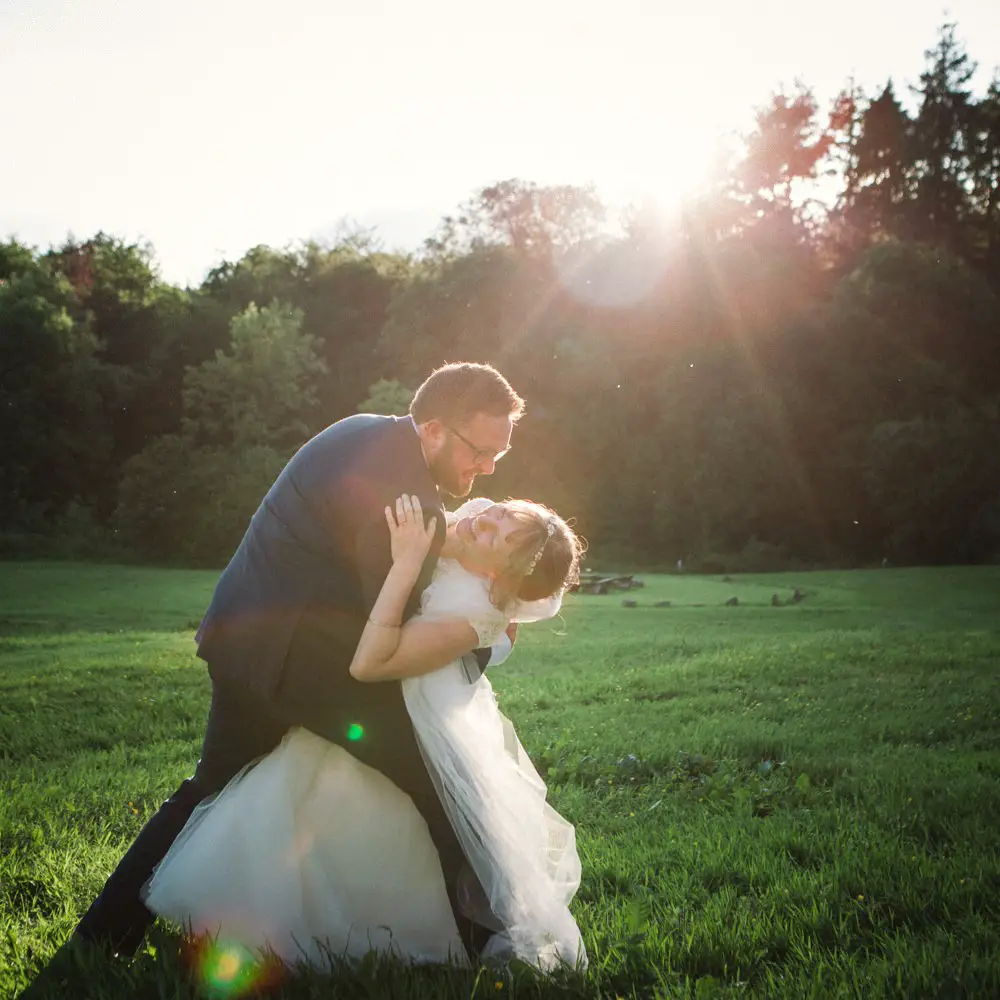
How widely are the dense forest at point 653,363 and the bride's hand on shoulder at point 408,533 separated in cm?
2957

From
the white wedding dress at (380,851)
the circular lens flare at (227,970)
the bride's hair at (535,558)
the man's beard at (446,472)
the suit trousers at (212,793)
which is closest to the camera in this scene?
the circular lens flare at (227,970)

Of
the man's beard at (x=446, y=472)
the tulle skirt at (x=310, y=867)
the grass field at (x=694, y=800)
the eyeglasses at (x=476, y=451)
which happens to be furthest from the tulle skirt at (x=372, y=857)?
the eyeglasses at (x=476, y=451)

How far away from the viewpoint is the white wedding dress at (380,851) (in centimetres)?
342

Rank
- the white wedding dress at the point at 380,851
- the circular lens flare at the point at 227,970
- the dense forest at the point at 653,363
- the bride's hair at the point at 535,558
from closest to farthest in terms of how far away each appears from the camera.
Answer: the circular lens flare at the point at 227,970 → the white wedding dress at the point at 380,851 → the bride's hair at the point at 535,558 → the dense forest at the point at 653,363

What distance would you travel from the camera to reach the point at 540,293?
38.1m

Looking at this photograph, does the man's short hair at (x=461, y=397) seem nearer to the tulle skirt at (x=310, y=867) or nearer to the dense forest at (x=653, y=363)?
the tulle skirt at (x=310, y=867)

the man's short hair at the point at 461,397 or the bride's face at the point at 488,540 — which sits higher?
the man's short hair at the point at 461,397

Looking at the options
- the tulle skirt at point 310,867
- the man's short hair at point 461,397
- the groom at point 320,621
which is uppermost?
the man's short hair at point 461,397

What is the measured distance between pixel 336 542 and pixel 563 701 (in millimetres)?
6209

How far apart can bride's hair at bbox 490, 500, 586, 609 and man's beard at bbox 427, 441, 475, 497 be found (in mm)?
207

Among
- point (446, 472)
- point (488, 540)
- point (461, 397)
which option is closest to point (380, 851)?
point (488, 540)

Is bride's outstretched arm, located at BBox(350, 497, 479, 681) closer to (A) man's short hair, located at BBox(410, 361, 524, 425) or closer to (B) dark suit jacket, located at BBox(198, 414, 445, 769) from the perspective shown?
(B) dark suit jacket, located at BBox(198, 414, 445, 769)

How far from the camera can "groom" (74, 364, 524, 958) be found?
11.2 feet

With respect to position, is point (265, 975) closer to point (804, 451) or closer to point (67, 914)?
point (67, 914)
